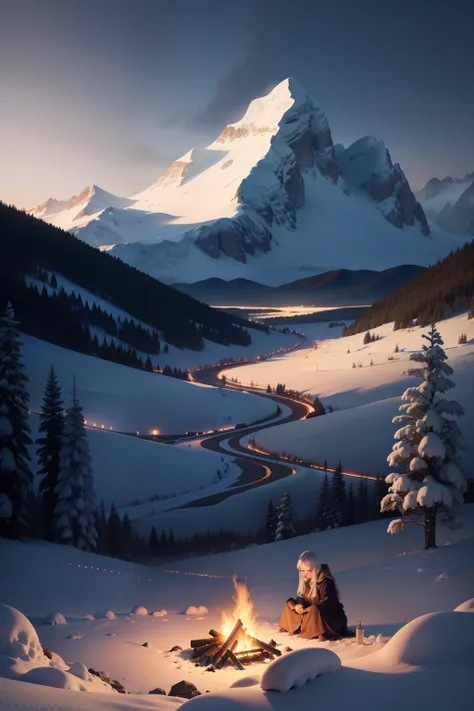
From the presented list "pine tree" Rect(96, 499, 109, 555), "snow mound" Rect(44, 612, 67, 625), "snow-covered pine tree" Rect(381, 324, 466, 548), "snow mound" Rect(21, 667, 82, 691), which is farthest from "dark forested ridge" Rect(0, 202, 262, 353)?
"snow mound" Rect(21, 667, 82, 691)

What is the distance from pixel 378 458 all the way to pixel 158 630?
3140cm

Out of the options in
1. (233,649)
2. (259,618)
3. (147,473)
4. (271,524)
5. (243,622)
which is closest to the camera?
(233,649)

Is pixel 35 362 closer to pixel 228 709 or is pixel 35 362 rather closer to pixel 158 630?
pixel 158 630

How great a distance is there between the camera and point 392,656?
7.40 metres

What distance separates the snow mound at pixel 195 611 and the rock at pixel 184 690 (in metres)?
5.44

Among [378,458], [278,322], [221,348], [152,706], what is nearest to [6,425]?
[152,706]

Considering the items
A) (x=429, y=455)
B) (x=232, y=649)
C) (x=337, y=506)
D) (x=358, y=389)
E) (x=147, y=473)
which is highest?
(x=358, y=389)

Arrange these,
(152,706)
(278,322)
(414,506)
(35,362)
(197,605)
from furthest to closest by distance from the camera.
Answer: (278,322) < (35,362) < (414,506) < (197,605) < (152,706)

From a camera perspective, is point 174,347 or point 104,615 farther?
point 174,347

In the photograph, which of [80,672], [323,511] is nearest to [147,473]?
[323,511]

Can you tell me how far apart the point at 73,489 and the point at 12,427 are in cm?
353

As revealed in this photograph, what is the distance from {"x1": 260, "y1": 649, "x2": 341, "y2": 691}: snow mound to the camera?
6668 mm

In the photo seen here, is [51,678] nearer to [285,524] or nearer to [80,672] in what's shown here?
[80,672]

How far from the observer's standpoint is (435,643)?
23.7 feet
